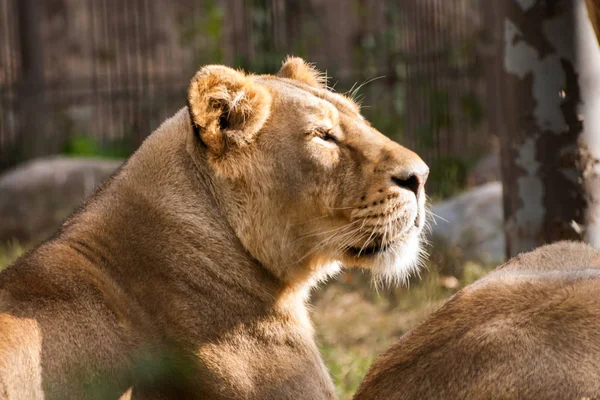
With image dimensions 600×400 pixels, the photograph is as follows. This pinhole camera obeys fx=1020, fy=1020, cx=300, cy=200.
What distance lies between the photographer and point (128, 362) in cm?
336

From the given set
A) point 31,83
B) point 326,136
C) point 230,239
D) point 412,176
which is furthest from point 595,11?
point 31,83

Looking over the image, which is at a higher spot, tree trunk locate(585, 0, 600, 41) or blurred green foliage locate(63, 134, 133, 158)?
tree trunk locate(585, 0, 600, 41)

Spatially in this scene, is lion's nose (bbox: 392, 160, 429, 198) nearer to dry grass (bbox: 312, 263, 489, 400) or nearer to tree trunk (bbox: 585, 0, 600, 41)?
tree trunk (bbox: 585, 0, 600, 41)

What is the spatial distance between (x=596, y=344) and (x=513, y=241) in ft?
7.35

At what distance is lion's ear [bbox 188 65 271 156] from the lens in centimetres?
354

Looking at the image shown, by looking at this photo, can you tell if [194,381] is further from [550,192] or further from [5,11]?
[5,11]

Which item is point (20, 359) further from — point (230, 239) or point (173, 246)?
point (230, 239)

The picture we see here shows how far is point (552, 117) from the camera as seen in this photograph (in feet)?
15.4

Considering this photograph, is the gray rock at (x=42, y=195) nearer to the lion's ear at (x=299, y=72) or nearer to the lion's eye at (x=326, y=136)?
the lion's ear at (x=299, y=72)

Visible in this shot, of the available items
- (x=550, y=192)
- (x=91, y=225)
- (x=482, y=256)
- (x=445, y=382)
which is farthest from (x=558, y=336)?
(x=482, y=256)

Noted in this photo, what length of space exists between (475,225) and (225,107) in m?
4.03

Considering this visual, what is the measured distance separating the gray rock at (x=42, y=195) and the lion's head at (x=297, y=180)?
6244 millimetres

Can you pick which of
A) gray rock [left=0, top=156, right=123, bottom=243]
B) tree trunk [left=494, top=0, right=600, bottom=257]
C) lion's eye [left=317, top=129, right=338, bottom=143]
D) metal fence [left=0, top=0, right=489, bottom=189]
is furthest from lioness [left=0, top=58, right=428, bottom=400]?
metal fence [left=0, top=0, right=489, bottom=189]

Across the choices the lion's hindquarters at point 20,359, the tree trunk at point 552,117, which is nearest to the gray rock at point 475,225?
the tree trunk at point 552,117
